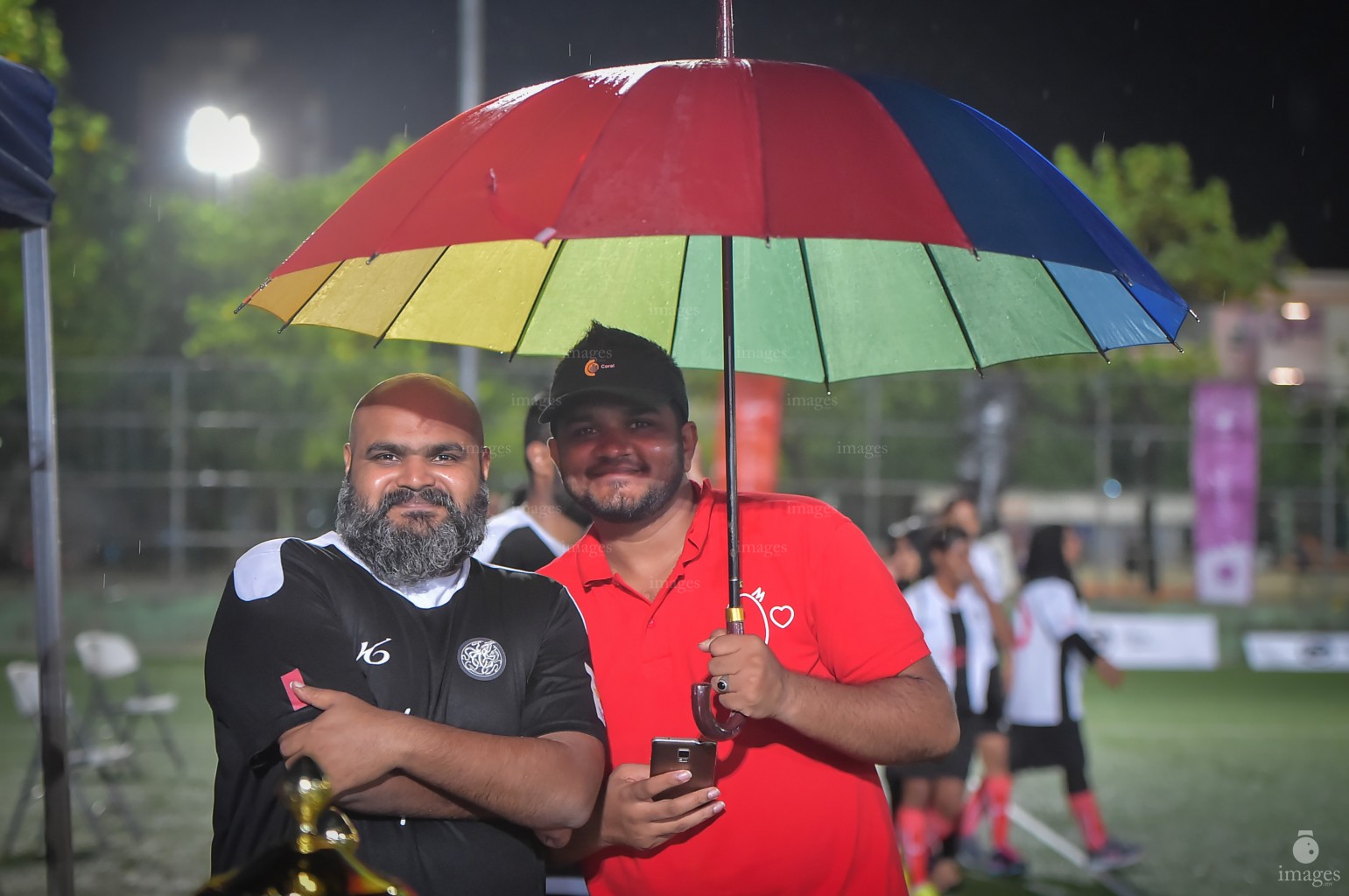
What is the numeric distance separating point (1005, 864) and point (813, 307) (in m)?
5.21

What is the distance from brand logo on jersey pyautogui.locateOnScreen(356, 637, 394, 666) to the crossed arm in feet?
0.46

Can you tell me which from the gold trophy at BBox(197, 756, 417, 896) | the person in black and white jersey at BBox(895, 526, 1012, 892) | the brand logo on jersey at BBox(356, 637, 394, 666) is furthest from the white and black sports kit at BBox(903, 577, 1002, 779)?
the gold trophy at BBox(197, 756, 417, 896)

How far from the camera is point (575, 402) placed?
2.69m

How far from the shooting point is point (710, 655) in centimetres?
249

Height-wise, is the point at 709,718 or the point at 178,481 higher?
the point at 709,718

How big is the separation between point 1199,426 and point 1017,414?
9.63 feet

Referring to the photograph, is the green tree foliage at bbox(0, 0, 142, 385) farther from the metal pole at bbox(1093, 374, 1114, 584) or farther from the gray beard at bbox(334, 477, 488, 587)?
the gray beard at bbox(334, 477, 488, 587)

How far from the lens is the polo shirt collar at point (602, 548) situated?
2766 mm

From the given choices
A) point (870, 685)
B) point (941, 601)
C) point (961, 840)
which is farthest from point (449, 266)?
point (961, 840)

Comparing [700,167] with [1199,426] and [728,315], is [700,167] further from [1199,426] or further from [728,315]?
[1199,426]

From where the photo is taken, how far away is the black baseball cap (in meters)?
2.69

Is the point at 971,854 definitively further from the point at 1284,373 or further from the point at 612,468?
the point at 1284,373

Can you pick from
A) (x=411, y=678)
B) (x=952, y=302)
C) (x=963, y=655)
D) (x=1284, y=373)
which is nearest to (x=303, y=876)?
(x=411, y=678)

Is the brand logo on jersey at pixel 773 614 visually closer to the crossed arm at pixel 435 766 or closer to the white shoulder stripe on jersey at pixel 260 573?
the crossed arm at pixel 435 766
